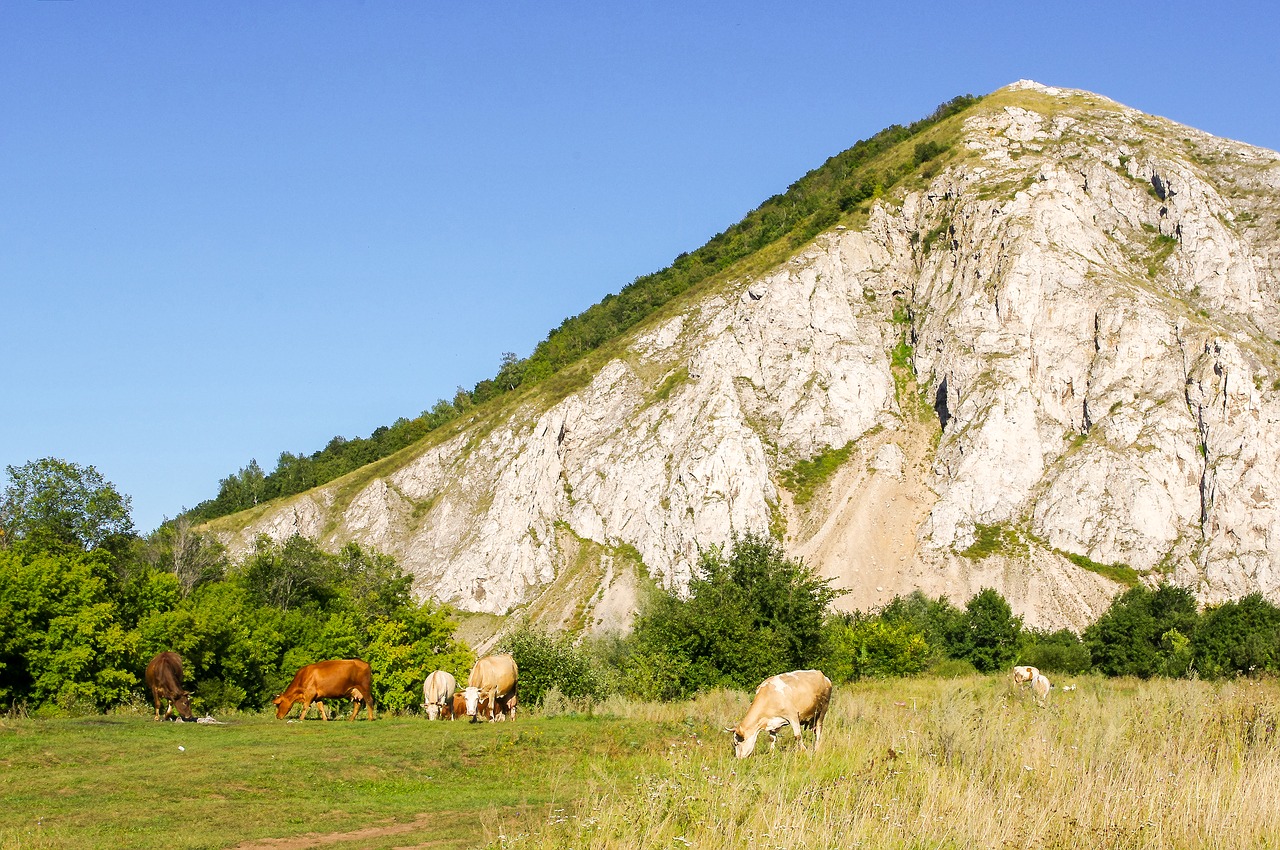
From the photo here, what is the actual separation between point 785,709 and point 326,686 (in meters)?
14.5

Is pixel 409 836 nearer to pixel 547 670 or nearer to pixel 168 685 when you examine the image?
pixel 168 685

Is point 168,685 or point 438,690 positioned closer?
point 168,685

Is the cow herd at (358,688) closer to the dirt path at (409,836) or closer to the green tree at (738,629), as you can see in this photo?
the green tree at (738,629)

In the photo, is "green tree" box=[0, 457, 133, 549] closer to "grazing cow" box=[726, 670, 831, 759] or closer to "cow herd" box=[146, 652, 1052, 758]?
"cow herd" box=[146, 652, 1052, 758]

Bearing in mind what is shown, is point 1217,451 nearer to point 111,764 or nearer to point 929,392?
point 929,392

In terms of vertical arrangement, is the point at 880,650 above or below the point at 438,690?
below

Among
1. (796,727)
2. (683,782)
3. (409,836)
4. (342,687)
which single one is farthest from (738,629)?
(683,782)

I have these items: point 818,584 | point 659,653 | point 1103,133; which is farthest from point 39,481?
point 1103,133

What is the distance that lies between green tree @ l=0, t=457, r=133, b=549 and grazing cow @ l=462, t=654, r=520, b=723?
3316 centimetres

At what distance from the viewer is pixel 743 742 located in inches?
594

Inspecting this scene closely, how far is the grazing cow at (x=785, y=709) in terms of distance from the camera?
15.2 meters

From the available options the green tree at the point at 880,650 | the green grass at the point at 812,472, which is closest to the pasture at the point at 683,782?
the green tree at the point at 880,650

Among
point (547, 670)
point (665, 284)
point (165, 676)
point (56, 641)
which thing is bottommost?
point (547, 670)

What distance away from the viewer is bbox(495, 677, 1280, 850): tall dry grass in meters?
8.89
